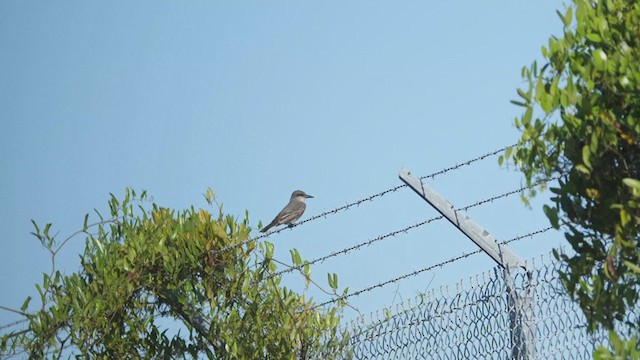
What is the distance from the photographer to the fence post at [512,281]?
7.20 metres

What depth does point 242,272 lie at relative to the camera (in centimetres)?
1057

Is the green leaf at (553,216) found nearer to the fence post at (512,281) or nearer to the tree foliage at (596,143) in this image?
the tree foliage at (596,143)

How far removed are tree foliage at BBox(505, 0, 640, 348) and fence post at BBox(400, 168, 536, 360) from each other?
4.42ft

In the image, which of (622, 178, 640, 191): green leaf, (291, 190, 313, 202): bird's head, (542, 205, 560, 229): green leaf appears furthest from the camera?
(291, 190, 313, 202): bird's head

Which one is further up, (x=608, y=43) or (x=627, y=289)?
(x=608, y=43)

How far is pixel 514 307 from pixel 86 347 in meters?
4.88

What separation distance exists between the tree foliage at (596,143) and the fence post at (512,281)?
135 cm

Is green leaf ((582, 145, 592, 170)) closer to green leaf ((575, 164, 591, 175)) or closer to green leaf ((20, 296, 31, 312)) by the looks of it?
green leaf ((575, 164, 591, 175))

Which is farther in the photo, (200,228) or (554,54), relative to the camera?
(200,228)

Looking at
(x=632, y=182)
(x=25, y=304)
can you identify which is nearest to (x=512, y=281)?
(x=632, y=182)

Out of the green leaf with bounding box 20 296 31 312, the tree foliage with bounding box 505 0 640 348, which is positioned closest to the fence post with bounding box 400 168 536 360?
the tree foliage with bounding box 505 0 640 348

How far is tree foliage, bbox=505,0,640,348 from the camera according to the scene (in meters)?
5.47

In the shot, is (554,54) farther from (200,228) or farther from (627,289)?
(200,228)

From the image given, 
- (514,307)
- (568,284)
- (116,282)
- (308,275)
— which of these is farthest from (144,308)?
(568,284)
